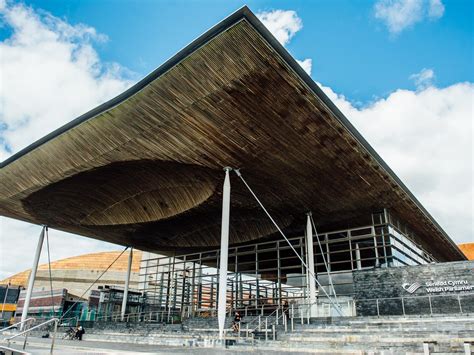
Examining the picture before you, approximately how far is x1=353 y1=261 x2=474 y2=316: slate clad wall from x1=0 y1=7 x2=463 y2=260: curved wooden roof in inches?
174

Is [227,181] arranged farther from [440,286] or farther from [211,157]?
[440,286]

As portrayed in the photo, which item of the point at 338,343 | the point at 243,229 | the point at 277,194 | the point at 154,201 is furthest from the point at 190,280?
the point at 338,343

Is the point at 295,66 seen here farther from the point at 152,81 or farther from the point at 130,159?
the point at 130,159

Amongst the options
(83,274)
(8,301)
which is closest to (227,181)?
(8,301)

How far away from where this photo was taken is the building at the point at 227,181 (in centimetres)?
1334

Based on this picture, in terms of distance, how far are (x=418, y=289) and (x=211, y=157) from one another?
37.7 feet

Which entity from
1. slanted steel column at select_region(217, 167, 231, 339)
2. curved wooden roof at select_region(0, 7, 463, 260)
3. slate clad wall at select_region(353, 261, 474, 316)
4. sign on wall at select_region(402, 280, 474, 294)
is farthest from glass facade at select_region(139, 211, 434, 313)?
slanted steel column at select_region(217, 167, 231, 339)

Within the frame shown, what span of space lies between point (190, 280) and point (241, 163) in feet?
57.4

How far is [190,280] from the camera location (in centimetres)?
3259

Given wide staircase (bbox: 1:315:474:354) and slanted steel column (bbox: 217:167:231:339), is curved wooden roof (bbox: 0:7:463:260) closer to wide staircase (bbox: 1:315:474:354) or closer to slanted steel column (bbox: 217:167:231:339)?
slanted steel column (bbox: 217:167:231:339)

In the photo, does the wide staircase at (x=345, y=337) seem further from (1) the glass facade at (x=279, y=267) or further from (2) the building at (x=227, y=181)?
(1) the glass facade at (x=279, y=267)

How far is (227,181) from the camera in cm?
1823

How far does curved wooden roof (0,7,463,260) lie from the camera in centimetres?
1286

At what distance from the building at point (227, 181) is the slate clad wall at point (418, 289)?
3.46ft
